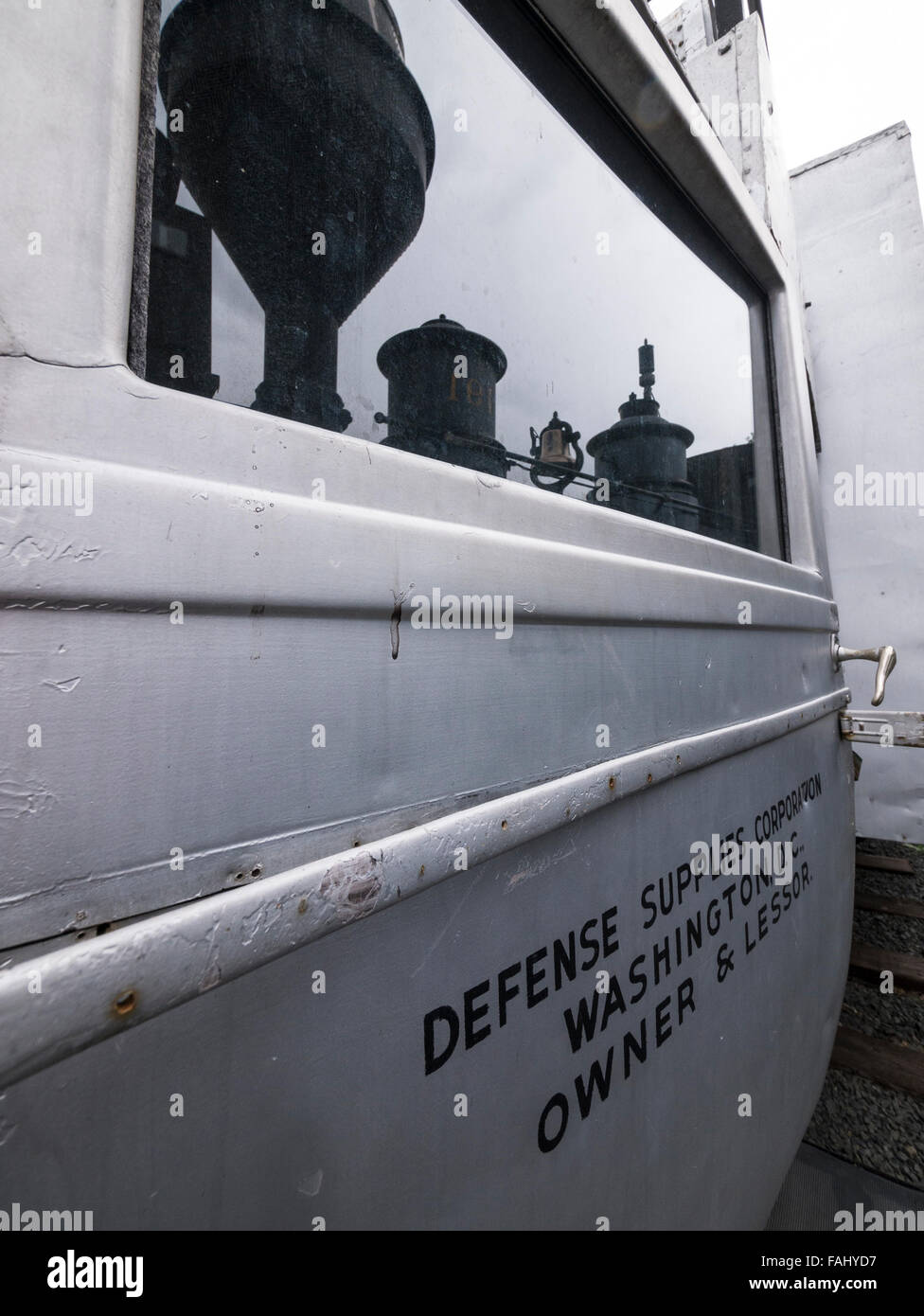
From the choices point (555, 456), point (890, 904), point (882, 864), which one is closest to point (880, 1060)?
point (890, 904)

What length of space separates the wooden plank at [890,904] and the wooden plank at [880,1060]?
66cm

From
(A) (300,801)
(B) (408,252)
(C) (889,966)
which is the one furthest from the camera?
(C) (889,966)

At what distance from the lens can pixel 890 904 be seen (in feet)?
8.13

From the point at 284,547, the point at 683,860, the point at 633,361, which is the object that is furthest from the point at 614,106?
the point at 683,860

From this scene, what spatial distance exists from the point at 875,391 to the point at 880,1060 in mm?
2576

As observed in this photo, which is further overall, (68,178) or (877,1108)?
(877,1108)

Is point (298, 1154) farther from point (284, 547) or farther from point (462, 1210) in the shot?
point (284, 547)

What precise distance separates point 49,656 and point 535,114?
3.04 feet

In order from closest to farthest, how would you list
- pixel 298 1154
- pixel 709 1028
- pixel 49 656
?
pixel 49 656, pixel 298 1154, pixel 709 1028

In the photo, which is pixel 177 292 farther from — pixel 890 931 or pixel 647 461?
pixel 890 931

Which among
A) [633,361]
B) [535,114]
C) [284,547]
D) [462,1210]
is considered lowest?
[462,1210]

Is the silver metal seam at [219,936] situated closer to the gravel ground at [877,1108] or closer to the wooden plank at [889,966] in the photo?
the gravel ground at [877,1108]

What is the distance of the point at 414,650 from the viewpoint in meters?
0.54

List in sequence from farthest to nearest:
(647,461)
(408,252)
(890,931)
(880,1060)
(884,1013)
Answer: (890,931) → (884,1013) → (880,1060) → (647,461) → (408,252)
